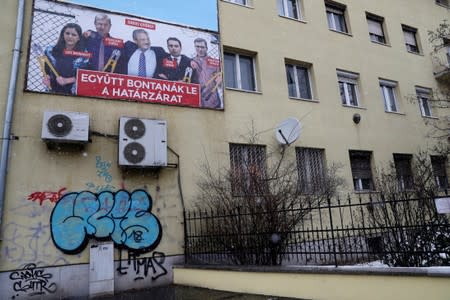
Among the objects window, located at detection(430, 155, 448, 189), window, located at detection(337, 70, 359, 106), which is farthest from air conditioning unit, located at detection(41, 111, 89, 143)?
window, located at detection(430, 155, 448, 189)

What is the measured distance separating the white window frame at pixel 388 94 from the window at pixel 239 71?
550 centimetres

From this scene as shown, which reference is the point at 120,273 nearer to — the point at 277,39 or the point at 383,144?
the point at 277,39

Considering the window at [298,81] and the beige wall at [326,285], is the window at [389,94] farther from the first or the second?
the beige wall at [326,285]

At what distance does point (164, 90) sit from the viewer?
820 cm

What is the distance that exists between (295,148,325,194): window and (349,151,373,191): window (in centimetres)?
138

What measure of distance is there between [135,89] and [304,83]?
5.48 metres

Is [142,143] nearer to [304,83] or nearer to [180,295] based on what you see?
[180,295]

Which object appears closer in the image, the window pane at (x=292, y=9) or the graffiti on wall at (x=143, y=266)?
the graffiti on wall at (x=143, y=266)

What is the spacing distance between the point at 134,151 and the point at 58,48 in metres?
2.79

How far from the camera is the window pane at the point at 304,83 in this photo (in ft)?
35.0

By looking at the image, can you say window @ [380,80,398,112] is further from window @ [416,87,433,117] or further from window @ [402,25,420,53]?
window @ [402,25,420,53]

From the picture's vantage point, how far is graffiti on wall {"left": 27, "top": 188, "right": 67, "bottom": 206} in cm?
653

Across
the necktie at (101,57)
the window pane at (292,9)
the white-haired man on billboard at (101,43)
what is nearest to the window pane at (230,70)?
the white-haired man on billboard at (101,43)

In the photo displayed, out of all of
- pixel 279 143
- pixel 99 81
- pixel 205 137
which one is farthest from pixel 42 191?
pixel 279 143
